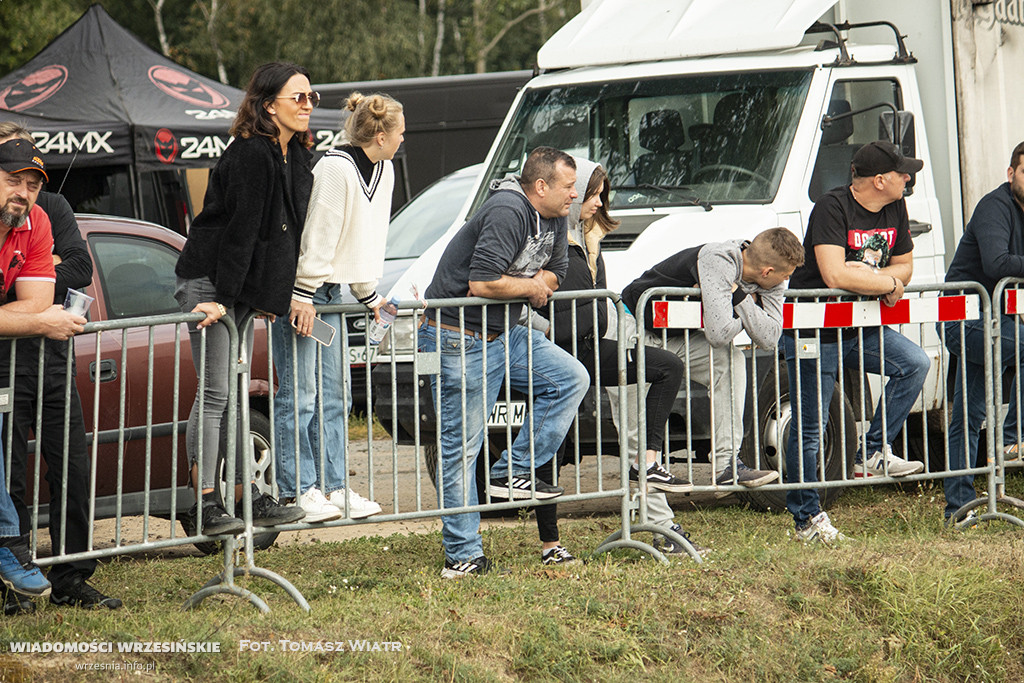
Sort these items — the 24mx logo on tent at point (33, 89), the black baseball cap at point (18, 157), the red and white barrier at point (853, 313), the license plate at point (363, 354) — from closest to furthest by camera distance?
the black baseball cap at point (18, 157)
the license plate at point (363, 354)
the red and white barrier at point (853, 313)
the 24mx logo on tent at point (33, 89)

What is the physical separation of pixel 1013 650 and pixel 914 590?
19.0 inches

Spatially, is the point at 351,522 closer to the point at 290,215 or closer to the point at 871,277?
the point at 290,215

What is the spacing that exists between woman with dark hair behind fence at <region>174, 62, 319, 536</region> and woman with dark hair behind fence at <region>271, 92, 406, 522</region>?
147 millimetres

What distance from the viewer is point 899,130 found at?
7324mm

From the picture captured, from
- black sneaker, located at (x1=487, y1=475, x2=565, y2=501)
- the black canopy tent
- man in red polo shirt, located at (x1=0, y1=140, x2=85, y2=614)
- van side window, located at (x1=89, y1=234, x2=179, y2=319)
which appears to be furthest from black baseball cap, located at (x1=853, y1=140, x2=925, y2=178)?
the black canopy tent

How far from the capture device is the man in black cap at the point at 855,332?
20.7ft

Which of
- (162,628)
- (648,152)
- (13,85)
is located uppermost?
(13,85)

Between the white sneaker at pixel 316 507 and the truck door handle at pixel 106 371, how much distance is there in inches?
58.1

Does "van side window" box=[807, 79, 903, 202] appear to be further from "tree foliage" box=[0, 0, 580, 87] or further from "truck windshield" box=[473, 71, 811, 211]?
"tree foliage" box=[0, 0, 580, 87]

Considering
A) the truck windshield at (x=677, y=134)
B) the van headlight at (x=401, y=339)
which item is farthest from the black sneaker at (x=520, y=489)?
the truck windshield at (x=677, y=134)

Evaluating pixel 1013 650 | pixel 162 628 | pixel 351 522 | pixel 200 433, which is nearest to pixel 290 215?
pixel 200 433

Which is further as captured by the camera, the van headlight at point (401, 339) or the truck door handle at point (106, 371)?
the van headlight at point (401, 339)

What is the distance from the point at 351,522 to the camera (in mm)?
5328

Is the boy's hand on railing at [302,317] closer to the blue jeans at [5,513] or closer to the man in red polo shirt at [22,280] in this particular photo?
the man in red polo shirt at [22,280]
